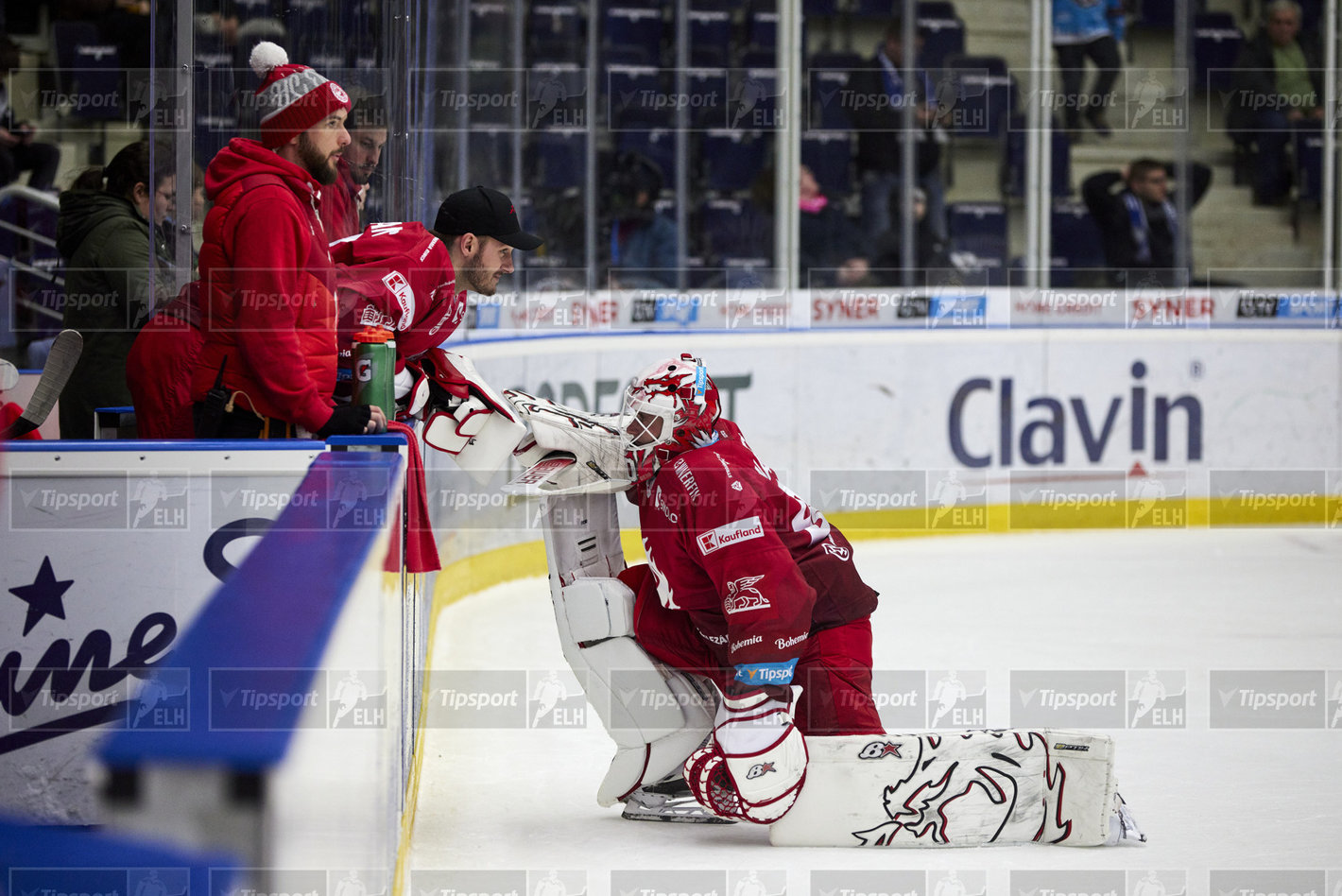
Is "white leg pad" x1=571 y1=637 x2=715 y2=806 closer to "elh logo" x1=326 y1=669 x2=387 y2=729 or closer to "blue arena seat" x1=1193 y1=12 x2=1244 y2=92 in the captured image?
"elh logo" x1=326 y1=669 x2=387 y2=729

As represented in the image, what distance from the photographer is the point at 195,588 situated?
2.50 metres

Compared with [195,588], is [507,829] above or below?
below

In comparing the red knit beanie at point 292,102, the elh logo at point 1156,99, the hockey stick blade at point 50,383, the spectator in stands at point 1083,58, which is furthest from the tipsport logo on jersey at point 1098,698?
the elh logo at point 1156,99

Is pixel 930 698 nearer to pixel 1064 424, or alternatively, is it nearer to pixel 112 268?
pixel 112 268

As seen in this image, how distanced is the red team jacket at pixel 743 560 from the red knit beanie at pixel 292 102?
3.49 ft

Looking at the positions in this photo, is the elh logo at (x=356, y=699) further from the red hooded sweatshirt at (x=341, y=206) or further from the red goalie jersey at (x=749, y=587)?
the red hooded sweatshirt at (x=341, y=206)

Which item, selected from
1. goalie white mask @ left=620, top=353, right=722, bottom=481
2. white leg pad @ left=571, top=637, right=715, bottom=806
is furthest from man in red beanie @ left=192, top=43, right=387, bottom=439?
white leg pad @ left=571, top=637, right=715, bottom=806

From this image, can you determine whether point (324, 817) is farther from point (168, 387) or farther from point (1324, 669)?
point (1324, 669)

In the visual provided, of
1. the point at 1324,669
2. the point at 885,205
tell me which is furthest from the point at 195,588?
the point at 885,205

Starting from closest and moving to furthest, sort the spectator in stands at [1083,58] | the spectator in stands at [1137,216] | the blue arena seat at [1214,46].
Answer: the spectator in stands at [1137,216] < the spectator in stands at [1083,58] < the blue arena seat at [1214,46]

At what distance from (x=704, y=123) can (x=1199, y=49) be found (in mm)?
3599

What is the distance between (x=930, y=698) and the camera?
5.04 m

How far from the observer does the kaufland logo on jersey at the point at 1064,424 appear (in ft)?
28.2

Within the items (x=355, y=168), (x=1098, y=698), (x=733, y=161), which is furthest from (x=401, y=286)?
(x=733, y=161)
